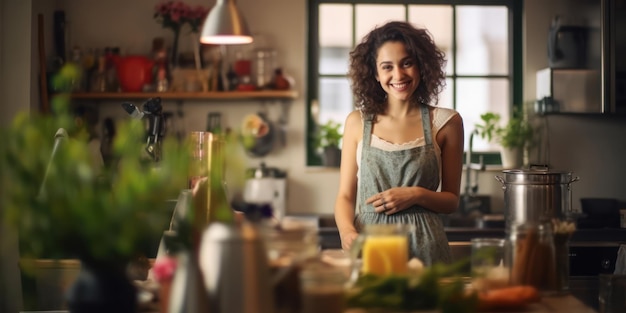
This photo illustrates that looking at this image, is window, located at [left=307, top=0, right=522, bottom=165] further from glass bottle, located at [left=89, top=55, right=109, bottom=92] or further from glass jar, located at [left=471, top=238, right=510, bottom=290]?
glass jar, located at [left=471, top=238, right=510, bottom=290]

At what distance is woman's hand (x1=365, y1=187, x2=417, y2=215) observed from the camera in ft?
9.90

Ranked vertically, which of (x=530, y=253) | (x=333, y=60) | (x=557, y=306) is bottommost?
(x=557, y=306)

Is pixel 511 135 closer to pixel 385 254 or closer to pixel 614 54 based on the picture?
pixel 614 54

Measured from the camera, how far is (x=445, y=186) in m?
3.15

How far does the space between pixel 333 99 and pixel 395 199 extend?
276 centimetres

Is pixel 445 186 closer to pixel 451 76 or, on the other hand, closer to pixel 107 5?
pixel 451 76

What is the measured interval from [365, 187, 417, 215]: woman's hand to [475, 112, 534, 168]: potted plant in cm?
263

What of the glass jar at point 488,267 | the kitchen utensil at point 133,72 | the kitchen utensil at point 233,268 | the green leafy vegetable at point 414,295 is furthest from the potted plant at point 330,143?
the kitchen utensil at point 233,268

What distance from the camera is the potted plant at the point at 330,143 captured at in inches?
219

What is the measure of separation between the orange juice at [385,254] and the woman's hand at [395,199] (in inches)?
40.0

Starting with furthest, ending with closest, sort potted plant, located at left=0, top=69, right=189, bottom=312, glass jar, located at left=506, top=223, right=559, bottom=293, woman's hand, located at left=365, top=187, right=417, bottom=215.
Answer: woman's hand, located at left=365, top=187, right=417, bottom=215
glass jar, located at left=506, top=223, right=559, bottom=293
potted plant, located at left=0, top=69, right=189, bottom=312

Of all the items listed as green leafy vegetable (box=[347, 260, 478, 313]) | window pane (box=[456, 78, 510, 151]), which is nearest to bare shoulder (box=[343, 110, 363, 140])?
green leafy vegetable (box=[347, 260, 478, 313])

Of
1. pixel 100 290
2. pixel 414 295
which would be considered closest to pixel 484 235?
pixel 414 295

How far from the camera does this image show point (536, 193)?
138 inches
